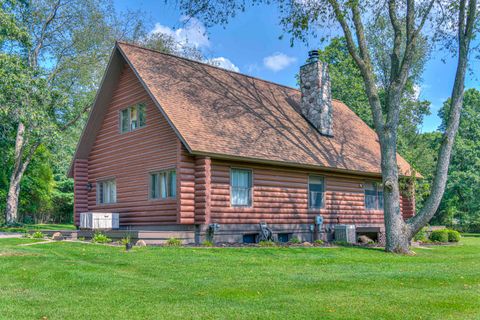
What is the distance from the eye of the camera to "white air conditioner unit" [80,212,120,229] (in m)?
17.2

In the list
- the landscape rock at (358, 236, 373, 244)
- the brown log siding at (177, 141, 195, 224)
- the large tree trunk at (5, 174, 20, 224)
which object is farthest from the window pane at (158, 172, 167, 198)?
the large tree trunk at (5, 174, 20, 224)

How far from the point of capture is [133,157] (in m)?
18.4

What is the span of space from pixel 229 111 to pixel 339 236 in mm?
6617

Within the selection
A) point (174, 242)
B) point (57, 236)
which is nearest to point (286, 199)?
point (174, 242)

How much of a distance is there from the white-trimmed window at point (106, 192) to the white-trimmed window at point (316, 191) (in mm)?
7808

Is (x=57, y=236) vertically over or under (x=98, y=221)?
under

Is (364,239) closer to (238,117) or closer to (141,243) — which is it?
(238,117)

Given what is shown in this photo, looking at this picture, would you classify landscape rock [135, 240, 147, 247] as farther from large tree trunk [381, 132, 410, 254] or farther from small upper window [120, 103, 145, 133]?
large tree trunk [381, 132, 410, 254]

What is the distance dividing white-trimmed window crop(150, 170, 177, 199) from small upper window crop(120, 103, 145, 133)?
216 cm

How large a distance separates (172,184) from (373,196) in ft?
35.3

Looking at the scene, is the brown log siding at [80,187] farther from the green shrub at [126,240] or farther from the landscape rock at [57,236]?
the green shrub at [126,240]

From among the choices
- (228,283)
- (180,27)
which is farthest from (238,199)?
(228,283)

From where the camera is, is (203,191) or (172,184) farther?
(172,184)

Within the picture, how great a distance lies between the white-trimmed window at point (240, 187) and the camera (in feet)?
55.1
